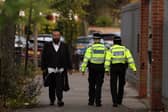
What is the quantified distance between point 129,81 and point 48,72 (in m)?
7.22

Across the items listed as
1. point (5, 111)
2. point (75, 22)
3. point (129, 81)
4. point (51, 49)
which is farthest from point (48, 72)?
point (75, 22)

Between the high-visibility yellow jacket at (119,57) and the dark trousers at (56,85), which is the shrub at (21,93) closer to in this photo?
the dark trousers at (56,85)

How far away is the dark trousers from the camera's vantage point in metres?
13.3

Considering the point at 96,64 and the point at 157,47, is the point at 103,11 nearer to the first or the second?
the point at 96,64

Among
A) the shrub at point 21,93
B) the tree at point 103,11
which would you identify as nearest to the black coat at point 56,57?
the shrub at point 21,93

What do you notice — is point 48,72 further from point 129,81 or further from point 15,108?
point 129,81

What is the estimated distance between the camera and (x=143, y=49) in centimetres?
1614

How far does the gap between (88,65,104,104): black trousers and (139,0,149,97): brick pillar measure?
242 centimetres

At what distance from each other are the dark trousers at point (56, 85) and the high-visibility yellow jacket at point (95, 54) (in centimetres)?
56

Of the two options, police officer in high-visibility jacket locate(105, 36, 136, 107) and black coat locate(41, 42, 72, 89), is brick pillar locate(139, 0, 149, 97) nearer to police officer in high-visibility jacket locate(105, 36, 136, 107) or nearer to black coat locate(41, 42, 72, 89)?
police officer in high-visibility jacket locate(105, 36, 136, 107)

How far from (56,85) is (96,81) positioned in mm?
945

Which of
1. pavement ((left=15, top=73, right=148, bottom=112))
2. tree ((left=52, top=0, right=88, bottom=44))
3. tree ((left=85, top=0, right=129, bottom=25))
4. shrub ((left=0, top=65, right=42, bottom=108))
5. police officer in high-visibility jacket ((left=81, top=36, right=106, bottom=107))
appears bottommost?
pavement ((left=15, top=73, right=148, bottom=112))

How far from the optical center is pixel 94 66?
1338 cm

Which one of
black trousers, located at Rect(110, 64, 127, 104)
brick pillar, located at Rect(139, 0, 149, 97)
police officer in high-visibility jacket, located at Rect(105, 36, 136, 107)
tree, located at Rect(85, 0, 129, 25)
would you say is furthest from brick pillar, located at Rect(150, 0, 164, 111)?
tree, located at Rect(85, 0, 129, 25)
